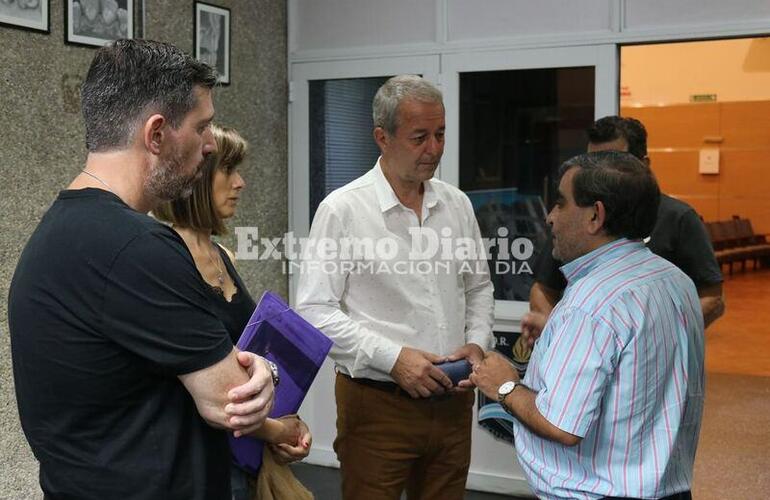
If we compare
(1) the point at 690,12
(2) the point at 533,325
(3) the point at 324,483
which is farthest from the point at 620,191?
(3) the point at 324,483

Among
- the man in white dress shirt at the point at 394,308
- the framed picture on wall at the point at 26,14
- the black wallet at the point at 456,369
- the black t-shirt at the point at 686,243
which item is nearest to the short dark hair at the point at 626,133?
the black t-shirt at the point at 686,243

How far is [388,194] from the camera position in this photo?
94.9 inches

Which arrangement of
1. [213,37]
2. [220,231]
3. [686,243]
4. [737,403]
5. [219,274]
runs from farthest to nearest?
[737,403]
[213,37]
[686,243]
[220,231]
[219,274]

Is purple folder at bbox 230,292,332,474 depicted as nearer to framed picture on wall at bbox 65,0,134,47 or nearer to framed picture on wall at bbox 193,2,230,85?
framed picture on wall at bbox 65,0,134,47

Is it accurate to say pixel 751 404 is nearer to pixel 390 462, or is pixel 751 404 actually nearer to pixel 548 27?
pixel 548 27

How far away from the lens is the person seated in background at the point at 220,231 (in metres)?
1.80

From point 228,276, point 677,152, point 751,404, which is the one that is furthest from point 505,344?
point 677,152

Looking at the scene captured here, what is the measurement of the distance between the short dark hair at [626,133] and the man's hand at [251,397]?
5.76ft

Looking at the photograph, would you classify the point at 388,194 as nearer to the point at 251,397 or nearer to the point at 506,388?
the point at 506,388

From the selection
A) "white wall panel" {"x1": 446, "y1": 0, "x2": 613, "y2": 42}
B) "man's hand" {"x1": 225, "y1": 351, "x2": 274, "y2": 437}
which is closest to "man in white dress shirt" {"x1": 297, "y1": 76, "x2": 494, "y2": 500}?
"man's hand" {"x1": 225, "y1": 351, "x2": 274, "y2": 437}

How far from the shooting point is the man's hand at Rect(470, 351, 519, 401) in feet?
6.02

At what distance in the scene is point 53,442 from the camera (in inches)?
47.8

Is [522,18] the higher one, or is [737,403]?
[522,18]

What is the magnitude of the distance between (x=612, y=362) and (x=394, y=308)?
89 cm
